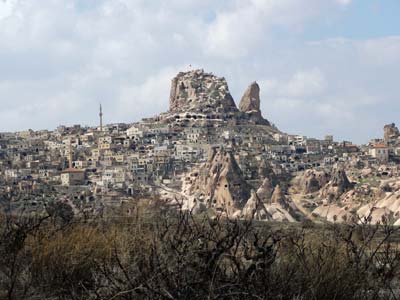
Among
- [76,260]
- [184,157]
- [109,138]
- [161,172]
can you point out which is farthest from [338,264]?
[109,138]

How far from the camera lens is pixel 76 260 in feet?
32.8

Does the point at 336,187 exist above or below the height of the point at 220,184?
below

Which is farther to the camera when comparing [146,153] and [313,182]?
[146,153]

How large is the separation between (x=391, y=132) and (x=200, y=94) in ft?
124

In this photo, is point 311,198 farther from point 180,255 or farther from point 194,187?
point 180,255

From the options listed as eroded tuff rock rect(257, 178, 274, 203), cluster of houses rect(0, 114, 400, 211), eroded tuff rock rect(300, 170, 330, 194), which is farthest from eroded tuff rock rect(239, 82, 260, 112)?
eroded tuff rock rect(257, 178, 274, 203)

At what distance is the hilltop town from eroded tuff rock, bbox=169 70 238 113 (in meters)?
0.19

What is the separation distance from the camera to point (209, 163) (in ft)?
303

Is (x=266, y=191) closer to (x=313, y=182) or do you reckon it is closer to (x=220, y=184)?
(x=220, y=184)

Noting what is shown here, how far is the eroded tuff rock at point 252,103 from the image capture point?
6161 inches

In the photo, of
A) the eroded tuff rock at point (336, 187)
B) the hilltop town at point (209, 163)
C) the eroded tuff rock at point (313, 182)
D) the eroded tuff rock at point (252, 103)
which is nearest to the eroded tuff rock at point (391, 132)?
the hilltop town at point (209, 163)

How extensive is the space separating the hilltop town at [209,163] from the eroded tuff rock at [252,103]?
0.19m

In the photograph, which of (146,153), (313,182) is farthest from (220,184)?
(146,153)

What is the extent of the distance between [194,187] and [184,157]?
32.4 metres
